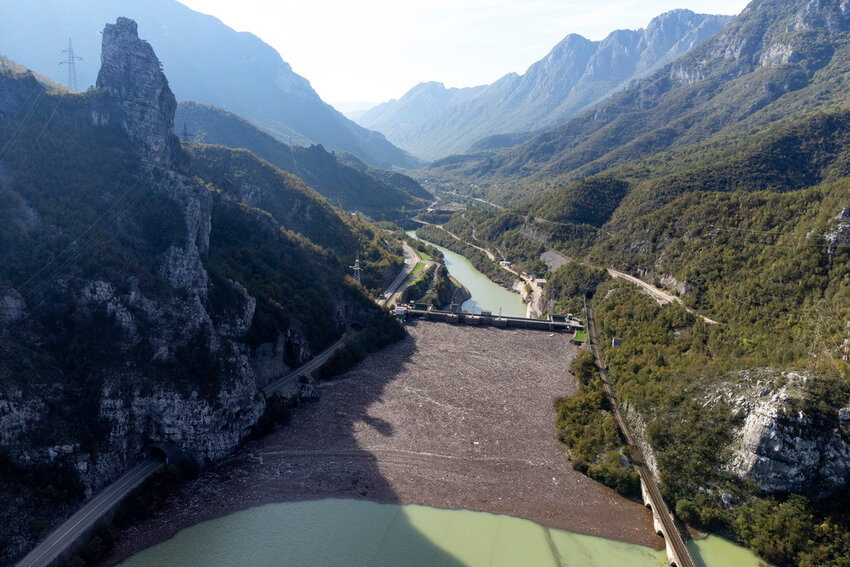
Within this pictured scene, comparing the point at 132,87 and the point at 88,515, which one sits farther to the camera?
the point at 132,87

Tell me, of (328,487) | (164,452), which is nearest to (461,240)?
(328,487)

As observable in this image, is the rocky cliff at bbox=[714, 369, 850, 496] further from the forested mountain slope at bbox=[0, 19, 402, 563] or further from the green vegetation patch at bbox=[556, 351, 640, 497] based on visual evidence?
the forested mountain slope at bbox=[0, 19, 402, 563]

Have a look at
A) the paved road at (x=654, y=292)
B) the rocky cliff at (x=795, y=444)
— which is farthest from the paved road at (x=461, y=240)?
the rocky cliff at (x=795, y=444)

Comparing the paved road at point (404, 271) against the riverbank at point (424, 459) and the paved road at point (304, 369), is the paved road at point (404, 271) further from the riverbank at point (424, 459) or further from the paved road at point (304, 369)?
the riverbank at point (424, 459)

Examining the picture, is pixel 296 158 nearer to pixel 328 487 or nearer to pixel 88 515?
pixel 328 487

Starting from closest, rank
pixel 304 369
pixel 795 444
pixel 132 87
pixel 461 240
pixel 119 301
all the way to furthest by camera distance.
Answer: pixel 795 444
pixel 119 301
pixel 304 369
pixel 132 87
pixel 461 240
